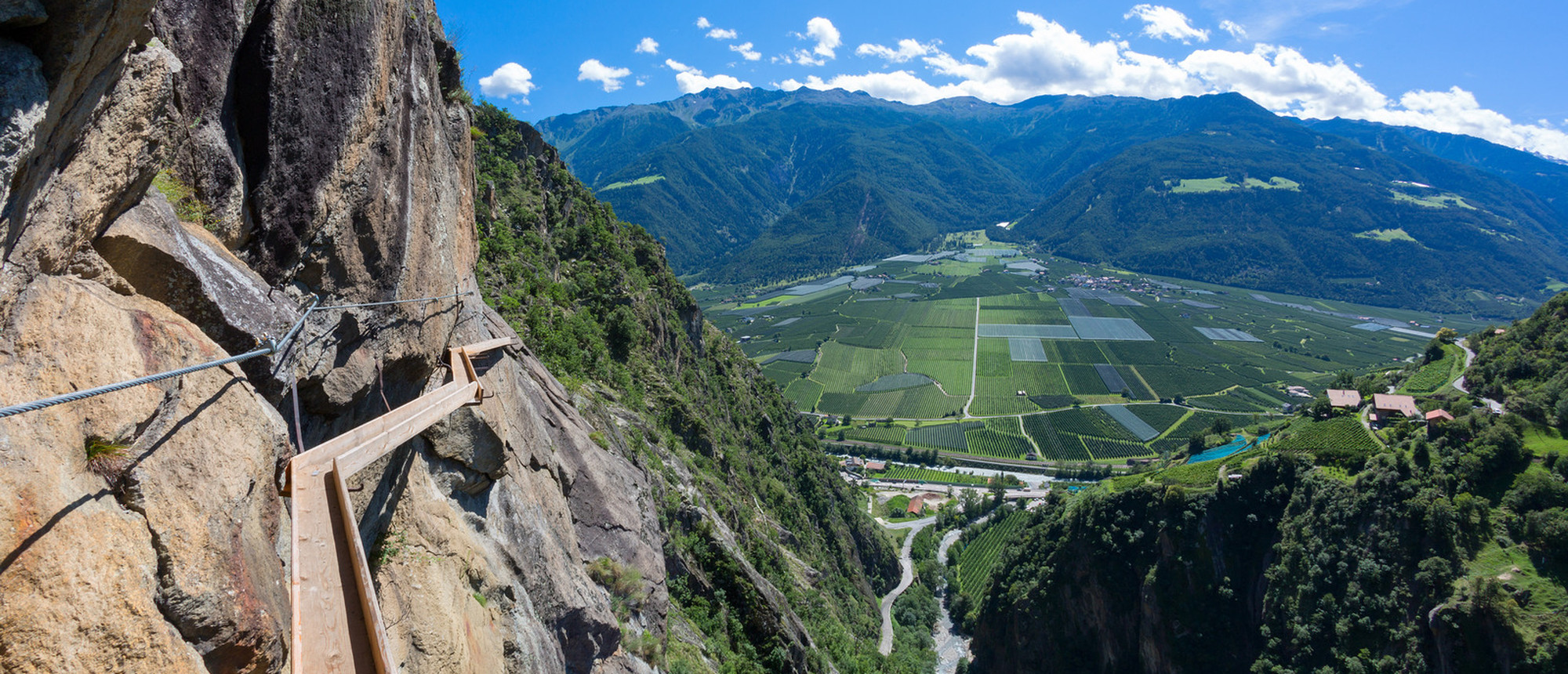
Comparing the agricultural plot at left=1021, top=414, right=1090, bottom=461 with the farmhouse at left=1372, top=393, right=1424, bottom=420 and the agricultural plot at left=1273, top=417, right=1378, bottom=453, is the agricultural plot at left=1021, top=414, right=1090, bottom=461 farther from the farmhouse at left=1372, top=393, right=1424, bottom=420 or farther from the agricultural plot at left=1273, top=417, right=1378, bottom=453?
the farmhouse at left=1372, top=393, right=1424, bottom=420

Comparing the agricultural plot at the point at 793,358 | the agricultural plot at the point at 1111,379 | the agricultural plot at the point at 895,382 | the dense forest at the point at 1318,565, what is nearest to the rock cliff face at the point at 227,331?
the dense forest at the point at 1318,565

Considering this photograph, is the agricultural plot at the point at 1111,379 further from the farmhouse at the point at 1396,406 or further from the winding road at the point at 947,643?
the winding road at the point at 947,643

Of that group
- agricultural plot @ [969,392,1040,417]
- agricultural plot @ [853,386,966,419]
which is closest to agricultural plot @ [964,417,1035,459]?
agricultural plot @ [969,392,1040,417]

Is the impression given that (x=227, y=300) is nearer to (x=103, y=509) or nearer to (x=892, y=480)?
(x=103, y=509)

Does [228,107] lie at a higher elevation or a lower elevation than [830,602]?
higher

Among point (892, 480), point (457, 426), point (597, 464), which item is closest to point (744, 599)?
point (597, 464)
